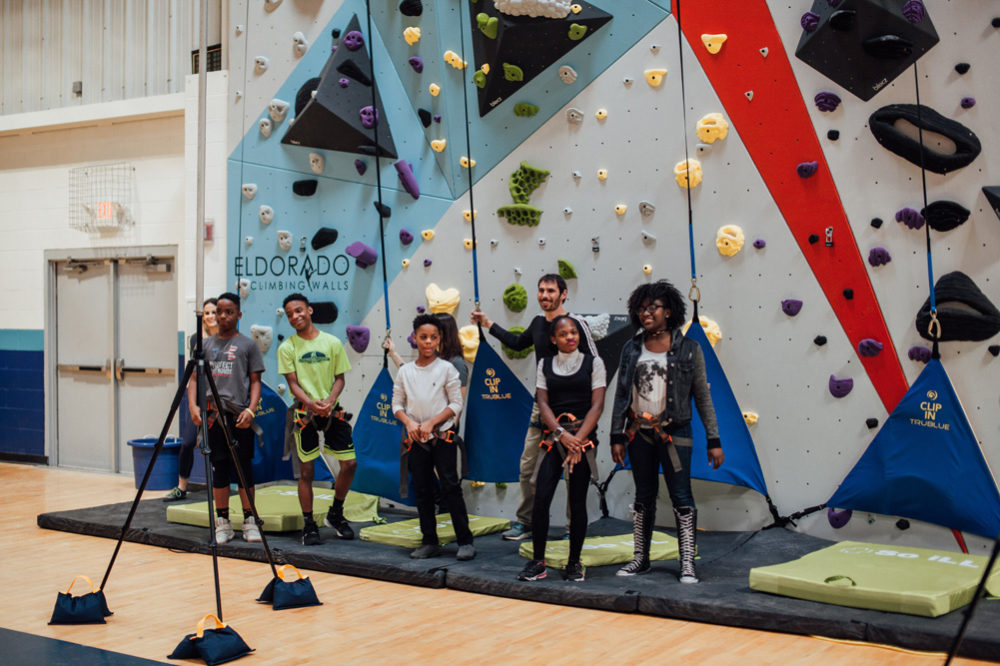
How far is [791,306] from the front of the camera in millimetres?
4629

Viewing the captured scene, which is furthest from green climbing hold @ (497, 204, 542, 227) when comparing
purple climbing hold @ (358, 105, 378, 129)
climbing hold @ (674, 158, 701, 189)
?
purple climbing hold @ (358, 105, 378, 129)

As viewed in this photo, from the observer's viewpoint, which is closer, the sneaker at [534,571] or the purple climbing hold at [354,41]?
the sneaker at [534,571]

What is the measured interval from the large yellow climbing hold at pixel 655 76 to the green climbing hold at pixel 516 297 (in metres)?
1.29

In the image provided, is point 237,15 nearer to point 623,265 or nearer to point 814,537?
point 623,265

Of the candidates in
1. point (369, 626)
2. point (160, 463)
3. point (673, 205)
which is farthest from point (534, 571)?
point (160, 463)

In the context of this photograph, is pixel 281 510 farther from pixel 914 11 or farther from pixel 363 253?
pixel 914 11

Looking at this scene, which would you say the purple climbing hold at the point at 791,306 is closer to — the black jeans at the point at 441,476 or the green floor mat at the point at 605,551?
the green floor mat at the point at 605,551

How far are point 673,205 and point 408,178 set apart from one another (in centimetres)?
165

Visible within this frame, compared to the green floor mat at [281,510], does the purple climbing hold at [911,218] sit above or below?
above

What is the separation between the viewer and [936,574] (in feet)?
12.1

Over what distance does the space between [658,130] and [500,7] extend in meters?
1.09

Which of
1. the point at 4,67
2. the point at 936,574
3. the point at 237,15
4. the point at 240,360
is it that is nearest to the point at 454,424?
the point at 240,360

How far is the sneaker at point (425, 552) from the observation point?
4461 millimetres

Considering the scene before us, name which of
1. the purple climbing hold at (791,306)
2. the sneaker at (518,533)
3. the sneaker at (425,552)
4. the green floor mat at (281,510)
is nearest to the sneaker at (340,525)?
the green floor mat at (281,510)
